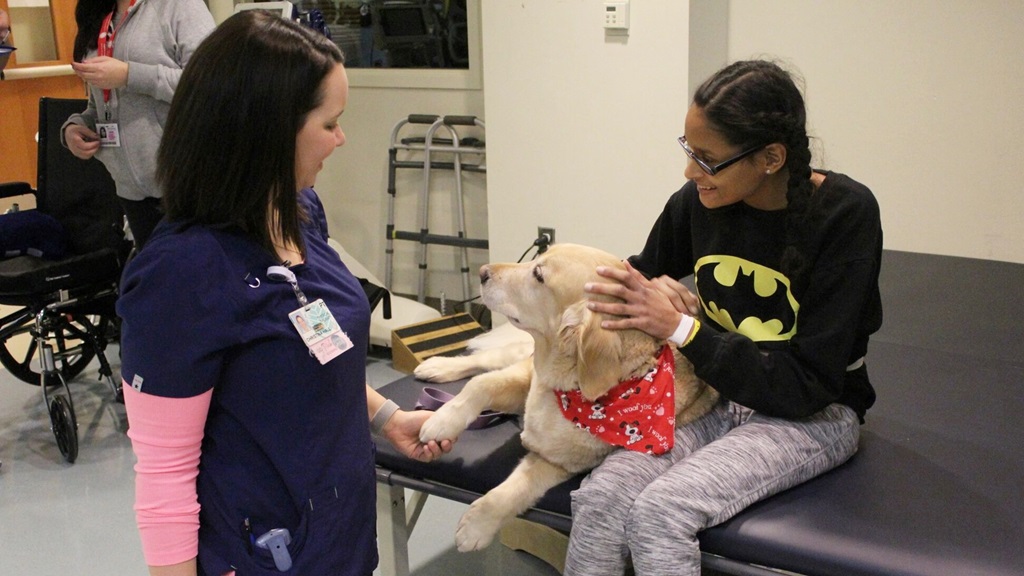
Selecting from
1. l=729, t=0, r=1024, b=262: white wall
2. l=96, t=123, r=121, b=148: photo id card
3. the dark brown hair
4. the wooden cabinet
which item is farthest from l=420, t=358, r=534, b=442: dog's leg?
the wooden cabinet

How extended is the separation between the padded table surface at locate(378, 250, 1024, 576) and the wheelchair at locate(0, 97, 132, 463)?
149 centimetres

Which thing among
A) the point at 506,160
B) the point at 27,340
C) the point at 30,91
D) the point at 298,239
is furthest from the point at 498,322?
the point at 30,91

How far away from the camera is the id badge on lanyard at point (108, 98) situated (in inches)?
105

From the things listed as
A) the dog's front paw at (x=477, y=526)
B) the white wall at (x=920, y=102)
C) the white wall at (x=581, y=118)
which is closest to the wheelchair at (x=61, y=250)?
the white wall at (x=581, y=118)

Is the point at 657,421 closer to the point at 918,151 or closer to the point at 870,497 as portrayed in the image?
the point at 870,497

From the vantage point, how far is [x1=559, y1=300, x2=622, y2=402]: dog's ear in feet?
→ 5.06

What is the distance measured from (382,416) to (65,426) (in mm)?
1738

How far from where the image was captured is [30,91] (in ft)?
17.1

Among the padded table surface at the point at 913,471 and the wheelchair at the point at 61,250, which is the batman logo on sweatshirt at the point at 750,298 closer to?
the padded table surface at the point at 913,471

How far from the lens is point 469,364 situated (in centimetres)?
217

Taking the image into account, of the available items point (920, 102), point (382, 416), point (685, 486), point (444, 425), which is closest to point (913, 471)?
point (685, 486)

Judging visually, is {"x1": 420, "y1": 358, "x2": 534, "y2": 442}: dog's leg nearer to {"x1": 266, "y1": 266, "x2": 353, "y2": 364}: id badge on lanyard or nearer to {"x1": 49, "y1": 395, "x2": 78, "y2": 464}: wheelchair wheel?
{"x1": 266, "y1": 266, "x2": 353, "y2": 364}: id badge on lanyard

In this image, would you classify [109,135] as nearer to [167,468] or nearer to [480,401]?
[480,401]

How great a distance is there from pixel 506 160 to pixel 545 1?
0.62 meters
